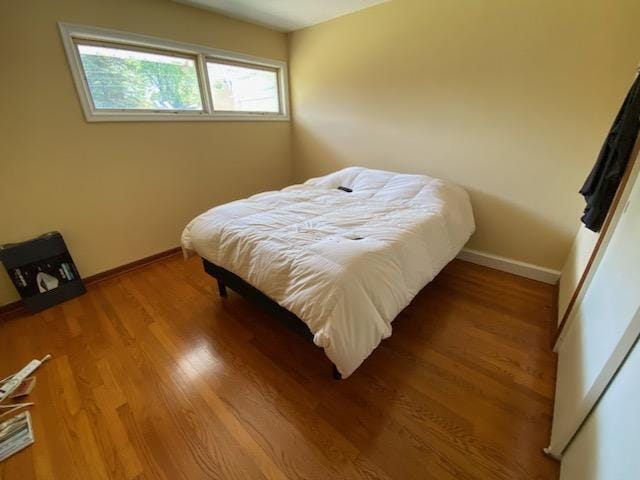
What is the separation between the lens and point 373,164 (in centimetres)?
308

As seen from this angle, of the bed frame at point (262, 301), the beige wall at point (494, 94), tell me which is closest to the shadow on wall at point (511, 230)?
the beige wall at point (494, 94)

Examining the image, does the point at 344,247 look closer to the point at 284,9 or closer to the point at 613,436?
the point at 613,436

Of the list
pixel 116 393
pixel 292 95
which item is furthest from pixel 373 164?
pixel 116 393

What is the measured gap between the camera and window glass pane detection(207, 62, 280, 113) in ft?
9.75

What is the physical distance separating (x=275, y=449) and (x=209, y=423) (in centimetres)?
35

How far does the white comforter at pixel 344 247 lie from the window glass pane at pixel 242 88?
1512mm

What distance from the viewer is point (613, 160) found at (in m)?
1.50

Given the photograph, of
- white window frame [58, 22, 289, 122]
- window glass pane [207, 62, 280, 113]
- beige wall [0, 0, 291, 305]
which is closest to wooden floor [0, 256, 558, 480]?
beige wall [0, 0, 291, 305]

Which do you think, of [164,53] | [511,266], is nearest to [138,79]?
Result: [164,53]

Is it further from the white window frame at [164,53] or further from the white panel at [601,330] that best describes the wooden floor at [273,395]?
the white window frame at [164,53]

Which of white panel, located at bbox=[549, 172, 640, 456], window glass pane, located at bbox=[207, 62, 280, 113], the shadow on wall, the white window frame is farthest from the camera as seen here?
window glass pane, located at bbox=[207, 62, 280, 113]

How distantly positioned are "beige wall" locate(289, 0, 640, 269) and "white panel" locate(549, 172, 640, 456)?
0.97 m

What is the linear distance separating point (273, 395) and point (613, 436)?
127 centimetres

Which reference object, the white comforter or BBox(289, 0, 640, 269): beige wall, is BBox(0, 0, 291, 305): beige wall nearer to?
the white comforter
